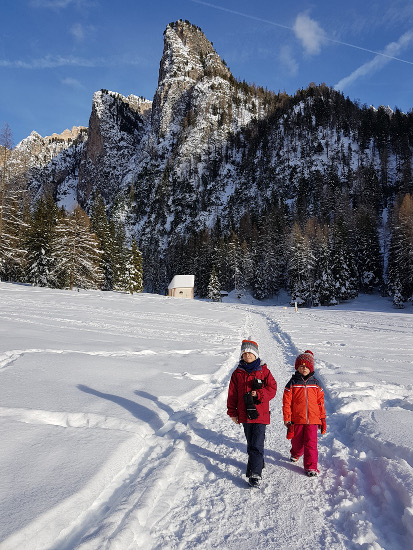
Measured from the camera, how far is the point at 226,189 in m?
114

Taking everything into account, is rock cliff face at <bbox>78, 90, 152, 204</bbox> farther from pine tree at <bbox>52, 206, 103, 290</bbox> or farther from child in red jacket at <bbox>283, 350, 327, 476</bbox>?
child in red jacket at <bbox>283, 350, 327, 476</bbox>

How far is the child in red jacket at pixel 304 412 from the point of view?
13.0 feet

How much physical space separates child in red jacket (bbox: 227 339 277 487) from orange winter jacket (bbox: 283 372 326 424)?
0.33 meters

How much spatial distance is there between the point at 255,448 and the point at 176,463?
1.07 meters

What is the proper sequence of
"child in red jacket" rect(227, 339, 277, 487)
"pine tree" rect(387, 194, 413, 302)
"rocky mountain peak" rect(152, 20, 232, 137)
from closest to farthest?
"child in red jacket" rect(227, 339, 277, 487), "pine tree" rect(387, 194, 413, 302), "rocky mountain peak" rect(152, 20, 232, 137)

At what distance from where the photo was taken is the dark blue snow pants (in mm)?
3676

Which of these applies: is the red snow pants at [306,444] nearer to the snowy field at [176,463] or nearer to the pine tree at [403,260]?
the snowy field at [176,463]

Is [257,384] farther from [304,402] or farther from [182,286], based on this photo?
[182,286]

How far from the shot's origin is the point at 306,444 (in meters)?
3.98

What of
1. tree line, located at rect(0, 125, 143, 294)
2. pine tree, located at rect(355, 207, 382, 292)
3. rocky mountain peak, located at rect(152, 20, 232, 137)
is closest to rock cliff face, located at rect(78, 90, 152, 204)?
rocky mountain peak, located at rect(152, 20, 232, 137)

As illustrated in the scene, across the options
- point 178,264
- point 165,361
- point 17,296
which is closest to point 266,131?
point 178,264

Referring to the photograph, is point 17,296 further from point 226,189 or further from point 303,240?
point 226,189

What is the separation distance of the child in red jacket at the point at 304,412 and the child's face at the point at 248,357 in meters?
0.62

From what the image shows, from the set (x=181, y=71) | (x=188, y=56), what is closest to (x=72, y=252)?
(x=181, y=71)
